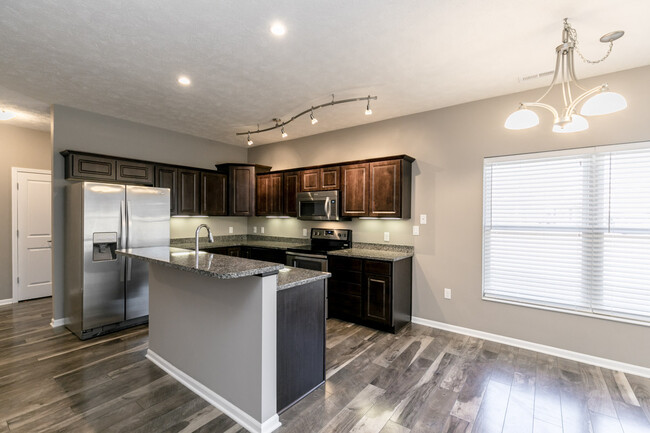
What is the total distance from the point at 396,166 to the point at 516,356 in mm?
2482

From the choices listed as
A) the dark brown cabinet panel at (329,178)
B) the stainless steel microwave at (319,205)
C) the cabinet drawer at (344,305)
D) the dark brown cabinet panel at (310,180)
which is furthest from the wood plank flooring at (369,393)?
the dark brown cabinet panel at (310,180)

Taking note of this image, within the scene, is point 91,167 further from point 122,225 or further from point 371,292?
point 371,292

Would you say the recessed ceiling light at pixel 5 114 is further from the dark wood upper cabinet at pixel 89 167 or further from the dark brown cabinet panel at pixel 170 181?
the dark brown cabinet panel at pixel 170 181

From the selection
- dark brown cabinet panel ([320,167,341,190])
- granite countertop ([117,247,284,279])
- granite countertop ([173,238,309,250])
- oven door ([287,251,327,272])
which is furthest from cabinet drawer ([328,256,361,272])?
granite countertop ([117,247,284,279])

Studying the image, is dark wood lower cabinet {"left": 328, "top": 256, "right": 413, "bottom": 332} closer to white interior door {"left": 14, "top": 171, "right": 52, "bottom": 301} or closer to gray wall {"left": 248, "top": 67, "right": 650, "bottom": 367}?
gray wall {"left": 248, "top": 67, "right": 650, "bottom": 367}

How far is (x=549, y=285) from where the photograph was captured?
330 centimetres

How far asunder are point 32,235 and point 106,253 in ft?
8.29

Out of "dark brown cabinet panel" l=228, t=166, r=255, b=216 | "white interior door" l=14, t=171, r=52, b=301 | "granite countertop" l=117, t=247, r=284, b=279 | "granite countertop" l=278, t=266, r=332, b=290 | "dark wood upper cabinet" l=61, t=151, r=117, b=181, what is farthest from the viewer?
"dark brown cabinet panel" l=228, t=166, r=255, b=216

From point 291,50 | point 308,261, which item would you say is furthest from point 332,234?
point 291,50

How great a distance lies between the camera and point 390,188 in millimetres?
4031

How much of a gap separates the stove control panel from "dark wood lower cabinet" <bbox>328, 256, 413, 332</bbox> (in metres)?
0.68

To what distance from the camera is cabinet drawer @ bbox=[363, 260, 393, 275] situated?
3730mm

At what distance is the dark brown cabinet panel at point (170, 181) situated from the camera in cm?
463

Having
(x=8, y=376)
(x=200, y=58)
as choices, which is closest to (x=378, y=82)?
(x=200, y=58)
